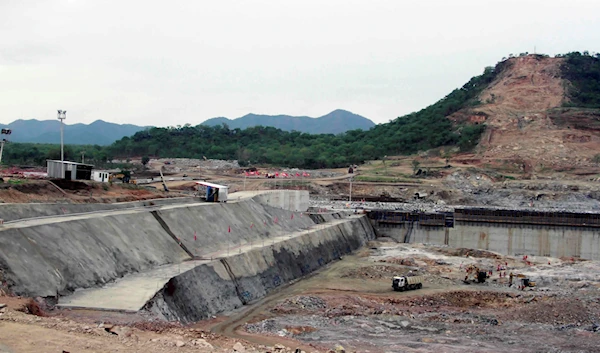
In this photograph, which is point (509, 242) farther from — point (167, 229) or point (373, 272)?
point (167, 229)

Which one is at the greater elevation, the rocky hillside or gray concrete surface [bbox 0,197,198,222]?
the rocky hillside

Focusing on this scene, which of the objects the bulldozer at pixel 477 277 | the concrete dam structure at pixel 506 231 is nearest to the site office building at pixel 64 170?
the bulldozer at pixel 477 277

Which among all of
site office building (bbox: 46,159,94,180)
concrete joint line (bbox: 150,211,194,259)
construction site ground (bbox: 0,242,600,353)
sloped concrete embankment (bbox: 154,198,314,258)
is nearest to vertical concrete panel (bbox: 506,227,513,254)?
construction site ground (bbox: 0,242,600,353)

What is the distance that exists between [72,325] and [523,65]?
170386 mm

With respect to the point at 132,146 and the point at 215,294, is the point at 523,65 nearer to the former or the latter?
the point at 132,146

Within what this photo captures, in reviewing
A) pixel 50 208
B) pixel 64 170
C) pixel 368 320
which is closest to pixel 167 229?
pixel 50 208

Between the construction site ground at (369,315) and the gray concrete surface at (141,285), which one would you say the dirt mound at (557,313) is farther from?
the gray concrete surface at (141,285)

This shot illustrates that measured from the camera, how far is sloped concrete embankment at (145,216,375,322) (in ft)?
120

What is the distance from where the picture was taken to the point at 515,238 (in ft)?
263

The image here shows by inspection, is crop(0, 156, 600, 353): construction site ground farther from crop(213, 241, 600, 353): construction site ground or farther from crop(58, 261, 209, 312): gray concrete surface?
crop(58, 261, 209, 312): gray concrete surface

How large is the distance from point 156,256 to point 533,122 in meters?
126

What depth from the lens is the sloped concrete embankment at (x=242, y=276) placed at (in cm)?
3646

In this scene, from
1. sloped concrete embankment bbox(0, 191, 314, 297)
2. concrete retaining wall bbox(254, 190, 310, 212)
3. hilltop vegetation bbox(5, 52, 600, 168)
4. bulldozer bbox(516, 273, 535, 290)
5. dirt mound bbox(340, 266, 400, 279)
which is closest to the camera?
sloped concrete embankment bbox(0, 191, 314, 297)

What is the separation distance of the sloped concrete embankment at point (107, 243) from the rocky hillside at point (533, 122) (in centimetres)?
8975
